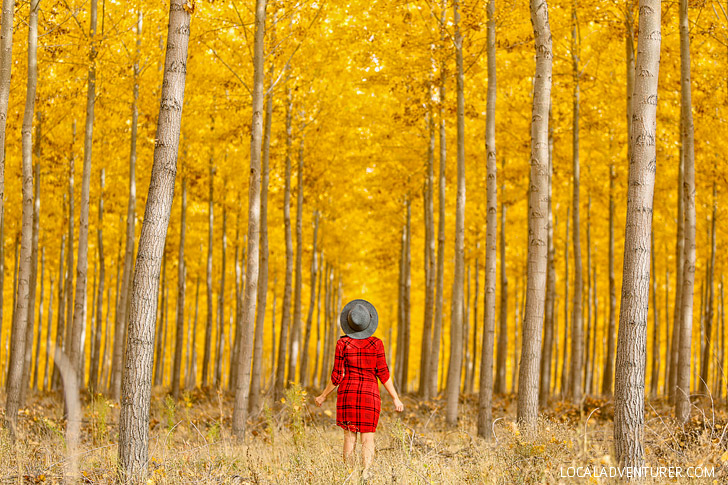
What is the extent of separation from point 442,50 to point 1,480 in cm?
829

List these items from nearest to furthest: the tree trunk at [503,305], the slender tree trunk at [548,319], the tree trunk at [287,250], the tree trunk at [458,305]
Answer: the tree trunk at [458,305], the slender tree trunk at [548,319], the tree trunk at [287,250], the tree trunk at [503,305]

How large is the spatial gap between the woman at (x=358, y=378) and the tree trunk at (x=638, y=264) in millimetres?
1747

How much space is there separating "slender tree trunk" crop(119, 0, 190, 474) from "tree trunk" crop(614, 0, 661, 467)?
11.8 ft

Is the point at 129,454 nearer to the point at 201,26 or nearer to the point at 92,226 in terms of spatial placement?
the point at 201,26

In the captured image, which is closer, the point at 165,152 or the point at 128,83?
the point at 165,152

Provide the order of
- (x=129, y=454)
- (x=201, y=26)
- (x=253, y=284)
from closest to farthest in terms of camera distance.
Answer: (x=129, y=454) < (x=253, y=284) < (x=201, y=26)

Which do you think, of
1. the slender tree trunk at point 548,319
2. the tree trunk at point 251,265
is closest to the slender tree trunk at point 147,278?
the tree trunk at point 251,265

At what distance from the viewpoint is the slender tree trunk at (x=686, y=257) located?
336 inches

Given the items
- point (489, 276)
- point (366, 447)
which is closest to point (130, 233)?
point (489, 276)

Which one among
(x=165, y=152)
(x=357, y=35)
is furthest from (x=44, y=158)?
(x=165, y=152)

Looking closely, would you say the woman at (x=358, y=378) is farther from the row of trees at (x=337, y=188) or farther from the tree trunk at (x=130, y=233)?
the tree trunk at (x=130, y=233)

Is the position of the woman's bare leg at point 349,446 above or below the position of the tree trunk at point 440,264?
below

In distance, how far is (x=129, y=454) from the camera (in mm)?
5133

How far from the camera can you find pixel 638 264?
514 cm
